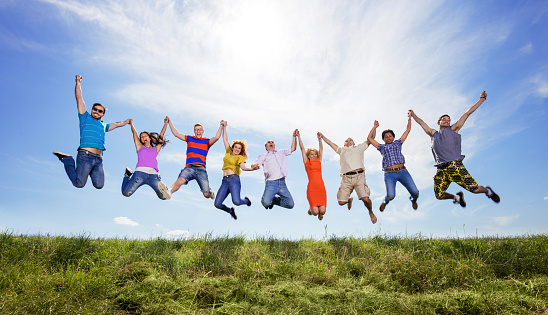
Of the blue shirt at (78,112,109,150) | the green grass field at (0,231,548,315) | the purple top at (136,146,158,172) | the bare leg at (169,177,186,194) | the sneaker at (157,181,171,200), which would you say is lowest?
A: the green grass field at (0,231,548,315)

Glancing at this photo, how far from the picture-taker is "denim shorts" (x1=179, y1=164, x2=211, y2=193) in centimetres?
1038

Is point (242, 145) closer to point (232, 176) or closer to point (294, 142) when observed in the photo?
point (232, 176)

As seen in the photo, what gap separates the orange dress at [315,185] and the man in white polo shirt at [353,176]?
0.59 m

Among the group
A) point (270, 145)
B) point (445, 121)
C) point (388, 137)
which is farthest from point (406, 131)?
point (270, 145)

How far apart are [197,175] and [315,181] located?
3.70 metres

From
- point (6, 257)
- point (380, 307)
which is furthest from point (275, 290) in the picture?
point (6, 257)

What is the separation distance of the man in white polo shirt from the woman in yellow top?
2750 millimetres

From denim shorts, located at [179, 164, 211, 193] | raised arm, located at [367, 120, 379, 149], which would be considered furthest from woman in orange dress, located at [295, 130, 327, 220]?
denim shorts, located at [179, 164, 211, 193]

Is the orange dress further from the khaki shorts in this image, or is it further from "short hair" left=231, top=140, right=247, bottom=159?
"short hair" left=231, top=140, right=247, bottom=159

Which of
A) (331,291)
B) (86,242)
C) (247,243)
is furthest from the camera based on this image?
(247,243)

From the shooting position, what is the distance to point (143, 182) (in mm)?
10203

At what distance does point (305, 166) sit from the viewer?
36.7ft

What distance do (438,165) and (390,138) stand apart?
1.83m

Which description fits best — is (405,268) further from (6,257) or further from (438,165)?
(6,257)
